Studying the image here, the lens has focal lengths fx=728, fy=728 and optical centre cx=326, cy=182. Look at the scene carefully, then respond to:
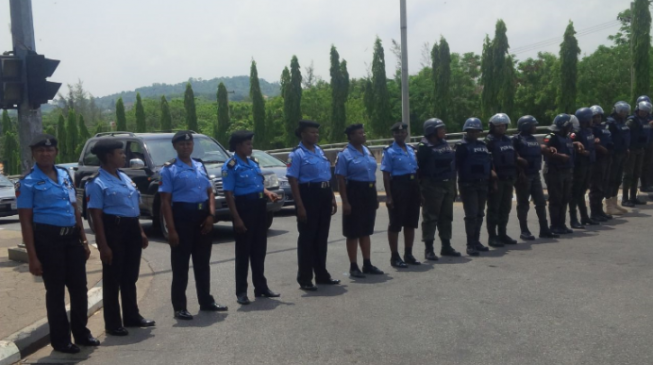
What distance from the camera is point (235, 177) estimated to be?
7.87 m

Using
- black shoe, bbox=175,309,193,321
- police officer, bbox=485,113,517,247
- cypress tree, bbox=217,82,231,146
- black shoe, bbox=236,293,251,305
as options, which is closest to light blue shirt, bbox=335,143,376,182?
black shoe, bbox=236,293,251,305

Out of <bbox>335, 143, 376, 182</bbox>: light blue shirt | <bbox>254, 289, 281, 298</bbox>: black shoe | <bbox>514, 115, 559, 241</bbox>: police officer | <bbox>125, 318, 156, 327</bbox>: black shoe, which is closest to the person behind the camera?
<bbox>125, 318, 156, 327</bbox>: black shoe

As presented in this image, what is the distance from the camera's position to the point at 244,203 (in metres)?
7.88

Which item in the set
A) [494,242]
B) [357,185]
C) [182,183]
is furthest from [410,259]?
[182,183]

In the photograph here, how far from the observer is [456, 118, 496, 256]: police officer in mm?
10266

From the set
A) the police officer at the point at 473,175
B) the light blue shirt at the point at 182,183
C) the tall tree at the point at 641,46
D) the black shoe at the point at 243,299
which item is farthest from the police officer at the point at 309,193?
the tall tree at the point at 641,46

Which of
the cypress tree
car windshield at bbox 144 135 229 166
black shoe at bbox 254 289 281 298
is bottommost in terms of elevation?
black shoe at bbox 254 289 281 298

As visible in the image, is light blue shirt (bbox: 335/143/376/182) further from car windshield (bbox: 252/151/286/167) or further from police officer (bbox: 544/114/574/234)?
car windshield (bbox: 252/151/286/167)

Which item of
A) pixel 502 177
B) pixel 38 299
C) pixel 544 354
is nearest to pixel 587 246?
pixel 502 177

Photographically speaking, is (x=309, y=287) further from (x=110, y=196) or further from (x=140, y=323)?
(x=110, y=196)

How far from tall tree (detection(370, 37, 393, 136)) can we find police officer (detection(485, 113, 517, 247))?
48837 mm

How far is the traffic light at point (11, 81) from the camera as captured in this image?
10164 mm

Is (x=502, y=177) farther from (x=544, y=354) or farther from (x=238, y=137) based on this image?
(x=544, y=354)

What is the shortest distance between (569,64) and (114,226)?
45.3m
